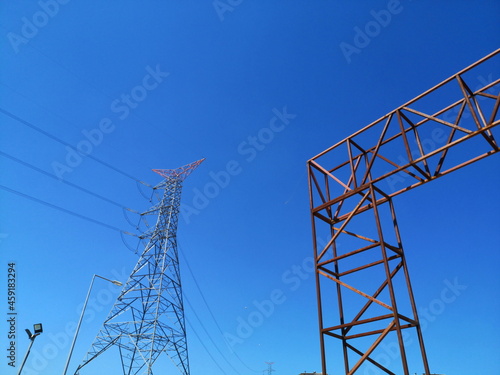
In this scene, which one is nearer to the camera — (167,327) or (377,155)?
(377,155)

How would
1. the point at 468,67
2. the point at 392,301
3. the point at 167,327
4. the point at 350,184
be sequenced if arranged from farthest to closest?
the point at 167,327, the point at 350,184, the point at 468,67, the point at 392,301

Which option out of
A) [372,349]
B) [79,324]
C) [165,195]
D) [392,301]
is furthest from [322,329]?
[165,195]

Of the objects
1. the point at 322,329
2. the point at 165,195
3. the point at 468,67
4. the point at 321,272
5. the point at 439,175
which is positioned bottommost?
the point at 322,329

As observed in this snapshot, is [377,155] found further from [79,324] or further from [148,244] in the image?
[148,244]

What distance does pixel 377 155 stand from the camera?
8.74m

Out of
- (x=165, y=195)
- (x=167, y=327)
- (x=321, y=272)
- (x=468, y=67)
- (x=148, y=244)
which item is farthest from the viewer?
(x=165, y=195)

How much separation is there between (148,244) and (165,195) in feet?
15.8


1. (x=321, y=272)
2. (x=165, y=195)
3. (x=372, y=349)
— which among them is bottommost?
(x=372, y=349)

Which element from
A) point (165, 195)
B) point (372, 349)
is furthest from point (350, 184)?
point (165, 195)

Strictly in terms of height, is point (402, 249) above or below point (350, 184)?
below

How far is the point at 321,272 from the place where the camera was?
27.8 ft

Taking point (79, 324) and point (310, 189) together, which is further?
point (79, 324)

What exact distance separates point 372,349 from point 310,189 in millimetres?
4639

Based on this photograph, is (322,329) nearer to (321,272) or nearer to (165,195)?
(321,272)
